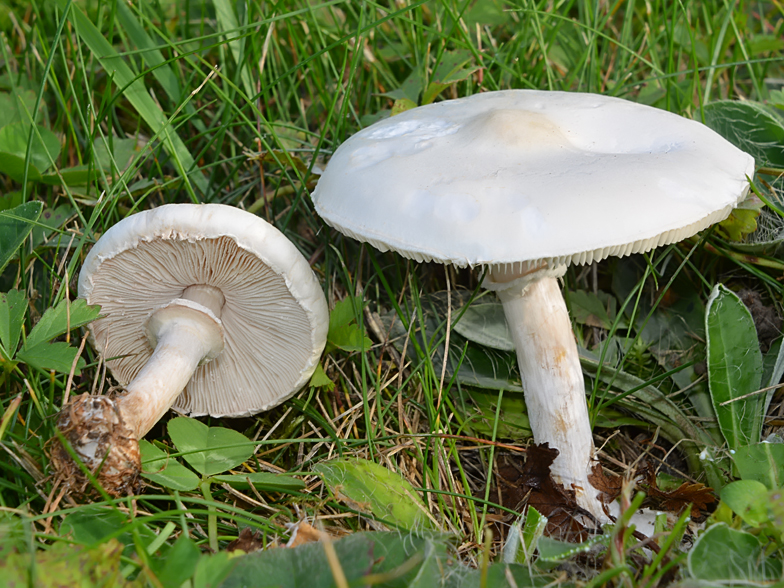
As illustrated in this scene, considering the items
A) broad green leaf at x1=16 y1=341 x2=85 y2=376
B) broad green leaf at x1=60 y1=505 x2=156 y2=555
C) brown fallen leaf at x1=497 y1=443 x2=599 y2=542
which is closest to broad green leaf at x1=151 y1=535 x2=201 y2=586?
broad green leaf at x1=60 y1=505 x2=156 y2=555

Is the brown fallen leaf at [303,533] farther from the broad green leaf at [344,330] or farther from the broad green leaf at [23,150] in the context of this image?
the broad green leaf at [23,150]

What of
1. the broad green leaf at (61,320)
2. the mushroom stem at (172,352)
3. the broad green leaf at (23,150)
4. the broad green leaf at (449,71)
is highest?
the broad green leaf at (23,150)

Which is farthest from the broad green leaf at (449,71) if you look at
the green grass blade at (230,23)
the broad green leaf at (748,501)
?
the broad green leaf at (748,501)

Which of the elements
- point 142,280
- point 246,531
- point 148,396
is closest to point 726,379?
point 246,531

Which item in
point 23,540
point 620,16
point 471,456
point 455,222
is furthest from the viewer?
point 620,16

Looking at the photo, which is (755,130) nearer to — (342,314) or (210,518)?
(342,314)

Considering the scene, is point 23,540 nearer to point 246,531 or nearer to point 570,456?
point 246,531
